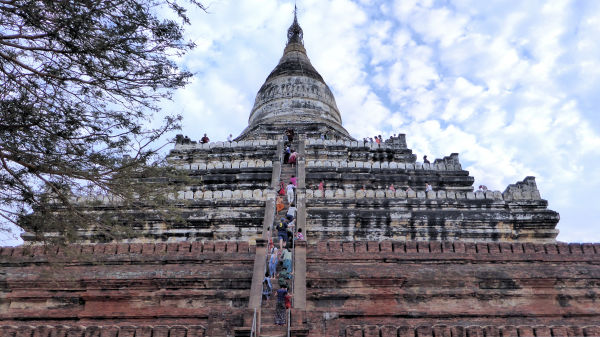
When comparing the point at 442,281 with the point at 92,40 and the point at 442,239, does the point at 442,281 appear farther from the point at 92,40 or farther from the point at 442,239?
the point at 92,40

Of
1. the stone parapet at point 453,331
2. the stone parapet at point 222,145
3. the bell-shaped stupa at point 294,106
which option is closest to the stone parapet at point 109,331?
the stone parapet at point 453,331

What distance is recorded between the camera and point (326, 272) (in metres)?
10.1

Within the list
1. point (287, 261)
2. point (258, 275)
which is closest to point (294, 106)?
point (287, 261)

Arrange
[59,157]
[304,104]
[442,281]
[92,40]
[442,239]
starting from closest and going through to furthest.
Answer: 1. [92,40]
2. [59,157]
3. [442,281]
4. [442,239]
5. [304,104]

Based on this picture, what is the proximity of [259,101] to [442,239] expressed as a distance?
17222 mm

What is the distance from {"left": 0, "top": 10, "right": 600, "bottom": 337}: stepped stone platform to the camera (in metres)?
7.83

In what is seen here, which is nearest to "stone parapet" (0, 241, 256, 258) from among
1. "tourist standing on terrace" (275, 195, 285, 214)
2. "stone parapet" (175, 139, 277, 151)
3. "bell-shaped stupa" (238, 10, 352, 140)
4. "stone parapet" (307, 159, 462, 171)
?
"tourist standing on terrace" (275, 195, 285, 214)

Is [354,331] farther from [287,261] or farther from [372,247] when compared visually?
[372,247]

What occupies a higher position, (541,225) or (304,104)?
(304,104)

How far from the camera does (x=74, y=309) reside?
1002 centimetres

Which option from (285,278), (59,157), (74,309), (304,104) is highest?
(304,104)

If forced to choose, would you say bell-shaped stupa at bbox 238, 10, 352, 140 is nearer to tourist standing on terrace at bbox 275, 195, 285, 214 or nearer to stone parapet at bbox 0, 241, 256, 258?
tourist standing on terrace at bbox 275, 195, 285, 214

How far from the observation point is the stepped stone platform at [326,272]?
783 centimetres

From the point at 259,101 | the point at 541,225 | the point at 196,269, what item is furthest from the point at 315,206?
the point at 259,101
